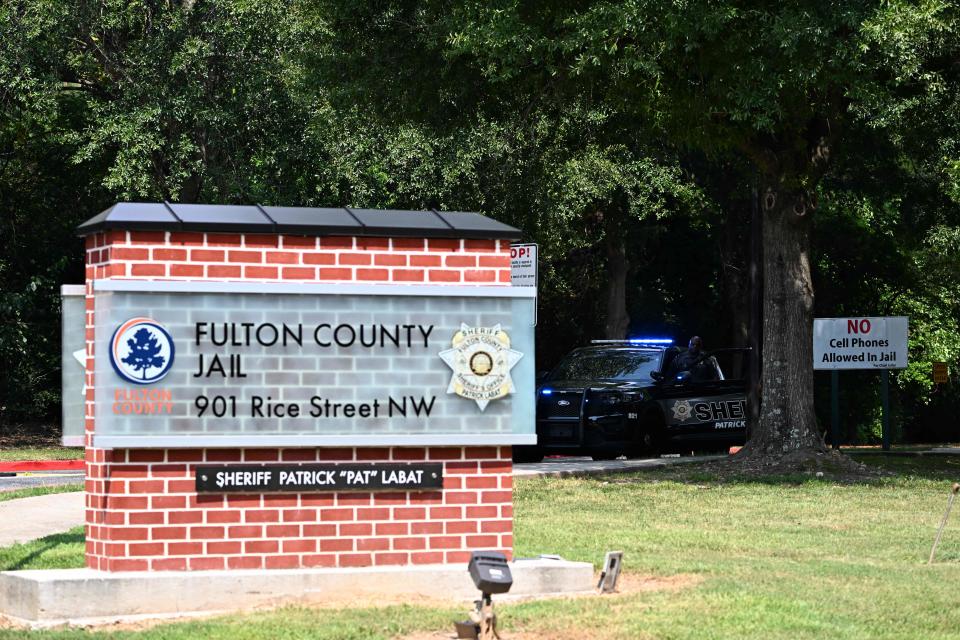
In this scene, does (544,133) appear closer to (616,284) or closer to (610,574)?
(616,284)

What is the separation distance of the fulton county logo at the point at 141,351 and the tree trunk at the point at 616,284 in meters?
26.4

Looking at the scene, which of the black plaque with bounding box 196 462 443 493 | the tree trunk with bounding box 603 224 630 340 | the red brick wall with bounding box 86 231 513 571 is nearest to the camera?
the red brick wall with bounding box 86 231 513 571

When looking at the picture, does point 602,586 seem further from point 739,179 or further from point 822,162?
point 739,179

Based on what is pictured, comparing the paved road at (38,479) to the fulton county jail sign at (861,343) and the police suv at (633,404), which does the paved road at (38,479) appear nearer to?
the police suv at (633,404)

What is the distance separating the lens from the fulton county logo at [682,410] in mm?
23719

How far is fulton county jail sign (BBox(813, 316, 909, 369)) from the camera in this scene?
26.3 m

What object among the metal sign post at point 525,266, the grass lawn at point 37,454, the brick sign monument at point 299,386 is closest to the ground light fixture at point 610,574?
the brick sign monument at point 299,386

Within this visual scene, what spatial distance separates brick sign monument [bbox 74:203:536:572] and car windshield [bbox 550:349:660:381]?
46.0 ft

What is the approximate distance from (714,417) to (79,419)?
53.3 feet

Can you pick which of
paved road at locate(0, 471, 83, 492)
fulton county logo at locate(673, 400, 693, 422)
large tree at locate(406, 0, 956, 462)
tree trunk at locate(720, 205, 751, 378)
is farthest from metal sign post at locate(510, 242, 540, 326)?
tree trunk at locate(720, 205, 751, 378)

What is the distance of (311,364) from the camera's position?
939 centimetres

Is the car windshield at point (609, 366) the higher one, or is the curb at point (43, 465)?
the car windshield at point (609, 366)

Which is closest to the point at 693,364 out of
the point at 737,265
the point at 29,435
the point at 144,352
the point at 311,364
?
the point at 737,265

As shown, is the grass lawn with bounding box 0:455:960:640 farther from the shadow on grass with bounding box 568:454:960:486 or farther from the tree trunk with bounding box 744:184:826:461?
the tree trunk with bounding box 744:184:826:461
